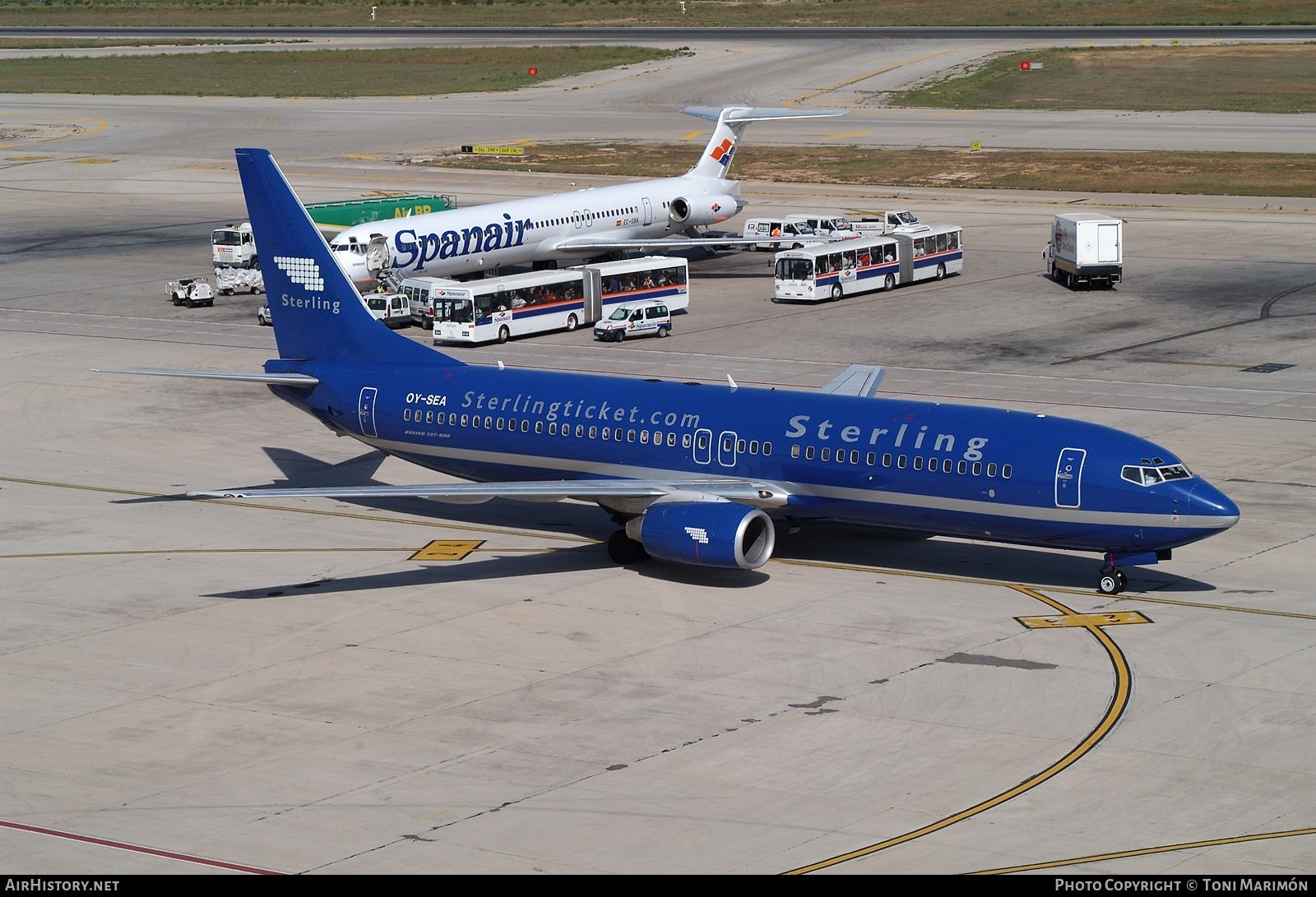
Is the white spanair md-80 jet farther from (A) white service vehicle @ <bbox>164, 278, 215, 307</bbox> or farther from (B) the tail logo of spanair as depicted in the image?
(A) white service vehicle @ <bbox>164, 278, 215, 307</bbox>

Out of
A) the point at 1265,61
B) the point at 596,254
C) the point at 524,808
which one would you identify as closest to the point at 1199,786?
the point at 524,808

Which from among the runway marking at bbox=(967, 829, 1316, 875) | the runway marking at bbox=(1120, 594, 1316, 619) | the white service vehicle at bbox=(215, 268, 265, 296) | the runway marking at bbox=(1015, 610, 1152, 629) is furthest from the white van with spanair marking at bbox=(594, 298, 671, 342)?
the runway marking at bbox=(967, 829, 1316, 875)

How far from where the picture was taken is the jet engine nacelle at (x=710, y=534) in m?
44.1

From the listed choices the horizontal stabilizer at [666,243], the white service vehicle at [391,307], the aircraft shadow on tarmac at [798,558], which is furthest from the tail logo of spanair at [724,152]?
the aircraft shadow on tarmac at [798,558]

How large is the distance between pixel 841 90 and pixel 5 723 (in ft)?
526

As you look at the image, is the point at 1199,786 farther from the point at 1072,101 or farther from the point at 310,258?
the point at 1072,101

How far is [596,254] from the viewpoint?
103m

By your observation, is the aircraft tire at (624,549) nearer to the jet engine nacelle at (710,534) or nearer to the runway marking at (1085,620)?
the jet engine nacelle at (710,534)

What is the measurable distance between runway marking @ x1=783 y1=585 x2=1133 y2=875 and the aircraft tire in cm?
1194

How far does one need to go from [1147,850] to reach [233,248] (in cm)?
8273

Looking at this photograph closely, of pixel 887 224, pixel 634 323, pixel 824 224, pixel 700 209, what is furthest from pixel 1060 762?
pixel 700 209

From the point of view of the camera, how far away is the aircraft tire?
4788 cm

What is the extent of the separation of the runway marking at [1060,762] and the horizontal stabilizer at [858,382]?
1395 centimetres

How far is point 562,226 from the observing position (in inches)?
3920
